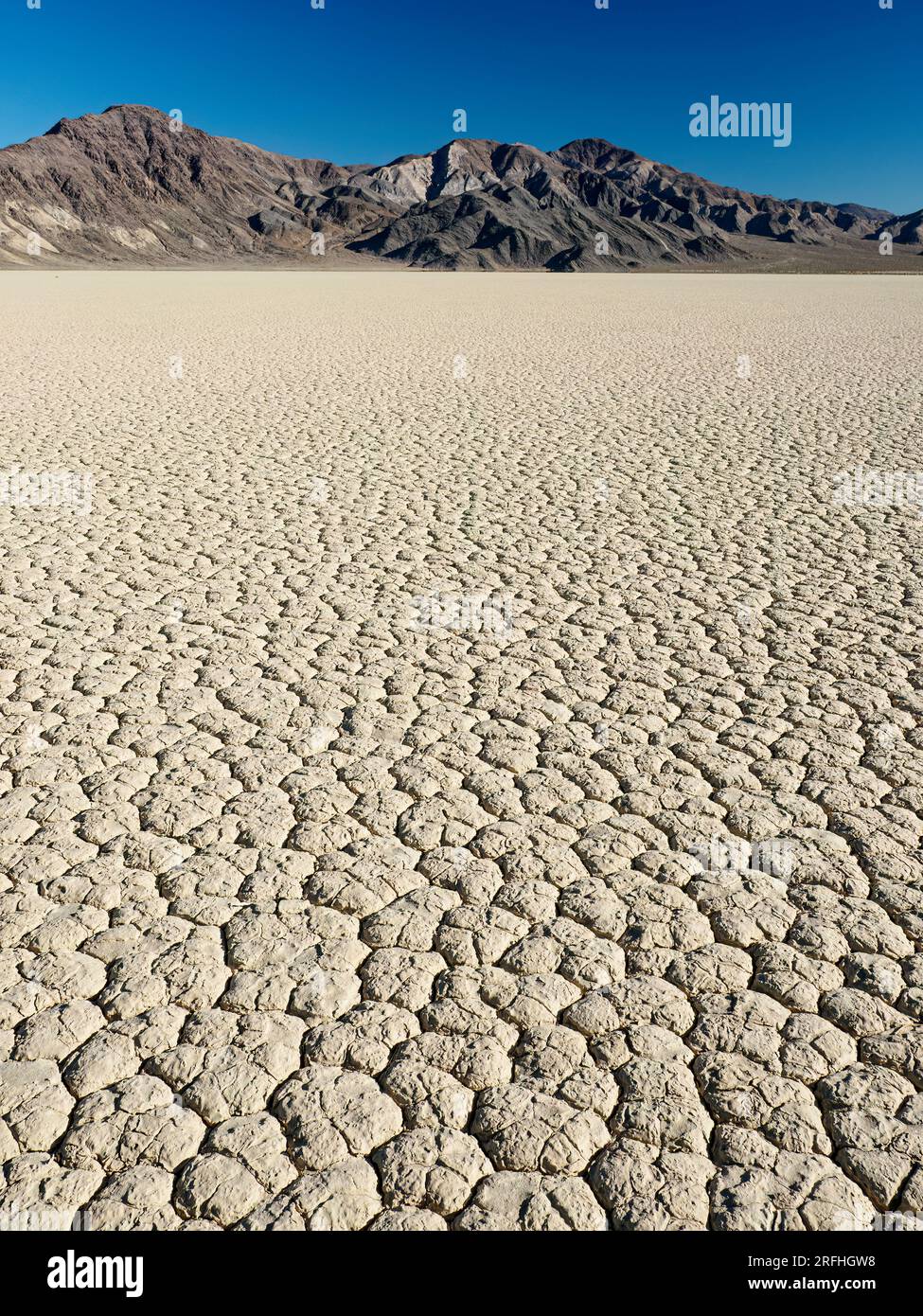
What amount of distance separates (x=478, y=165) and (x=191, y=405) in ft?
671

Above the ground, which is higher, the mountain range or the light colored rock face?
the mountain range

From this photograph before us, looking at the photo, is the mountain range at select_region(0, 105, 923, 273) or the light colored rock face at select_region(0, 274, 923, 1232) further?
the mountain range at select_region(0, 105, 923, 273)

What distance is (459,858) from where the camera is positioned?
2699 millimetres

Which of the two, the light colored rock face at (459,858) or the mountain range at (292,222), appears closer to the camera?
the light colored rock face at (459,858)

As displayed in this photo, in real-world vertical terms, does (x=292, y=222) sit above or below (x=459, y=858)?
above

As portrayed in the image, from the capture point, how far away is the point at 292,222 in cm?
11125

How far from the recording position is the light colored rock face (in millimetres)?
1842

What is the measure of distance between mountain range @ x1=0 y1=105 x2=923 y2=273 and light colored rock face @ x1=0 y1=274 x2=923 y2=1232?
7880 cm

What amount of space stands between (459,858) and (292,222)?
121454 millimetres

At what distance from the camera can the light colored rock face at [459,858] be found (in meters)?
1.84

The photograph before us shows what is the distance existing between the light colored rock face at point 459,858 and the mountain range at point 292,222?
7880cm

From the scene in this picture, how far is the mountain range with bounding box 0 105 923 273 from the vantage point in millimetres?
88000

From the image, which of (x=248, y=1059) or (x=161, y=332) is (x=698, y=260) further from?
(x=248, y=1059)

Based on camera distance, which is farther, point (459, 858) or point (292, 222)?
point (292, 222)
